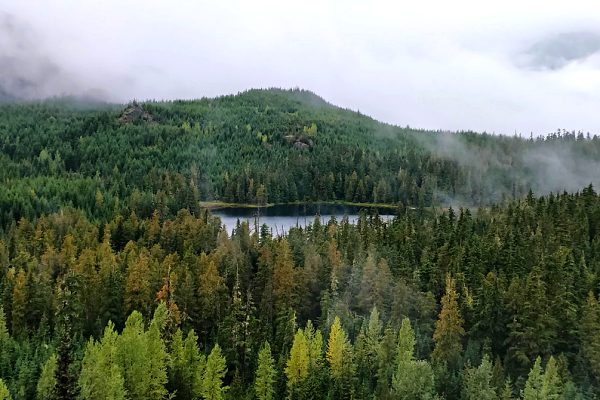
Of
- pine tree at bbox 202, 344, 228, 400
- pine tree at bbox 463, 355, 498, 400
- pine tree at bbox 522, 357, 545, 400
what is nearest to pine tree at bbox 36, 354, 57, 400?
pine tree at bbox 202, 344, 228, 400

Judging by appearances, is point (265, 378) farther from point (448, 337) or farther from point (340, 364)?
point (448, 337)

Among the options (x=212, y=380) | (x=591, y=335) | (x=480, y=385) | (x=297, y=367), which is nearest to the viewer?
(x=480, y=385)

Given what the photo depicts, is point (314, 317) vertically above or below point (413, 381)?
below

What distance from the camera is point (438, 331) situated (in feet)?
298

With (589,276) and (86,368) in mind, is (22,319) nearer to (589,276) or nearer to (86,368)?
(86,368)

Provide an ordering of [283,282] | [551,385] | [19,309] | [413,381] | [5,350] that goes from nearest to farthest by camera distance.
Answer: [551,385]
[413,381]
[5,350]
[19,309]
[283,282]

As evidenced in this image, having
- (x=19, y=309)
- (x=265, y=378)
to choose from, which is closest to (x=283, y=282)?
(x=265, y=378)

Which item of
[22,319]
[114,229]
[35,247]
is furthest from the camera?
[114,229]

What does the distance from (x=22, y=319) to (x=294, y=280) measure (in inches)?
1782

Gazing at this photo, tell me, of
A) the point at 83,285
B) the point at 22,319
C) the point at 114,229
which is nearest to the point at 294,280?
the point at 83,285

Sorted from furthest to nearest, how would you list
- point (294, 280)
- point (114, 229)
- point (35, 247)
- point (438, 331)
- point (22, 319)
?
point (114, 229) < point (35, 247) < point (294, 280) < point (22, 319) < point (438, 331)

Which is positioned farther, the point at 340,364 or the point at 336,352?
the point at 336,352

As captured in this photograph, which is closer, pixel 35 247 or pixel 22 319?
pixel 22 319

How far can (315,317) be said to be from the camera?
365ft
